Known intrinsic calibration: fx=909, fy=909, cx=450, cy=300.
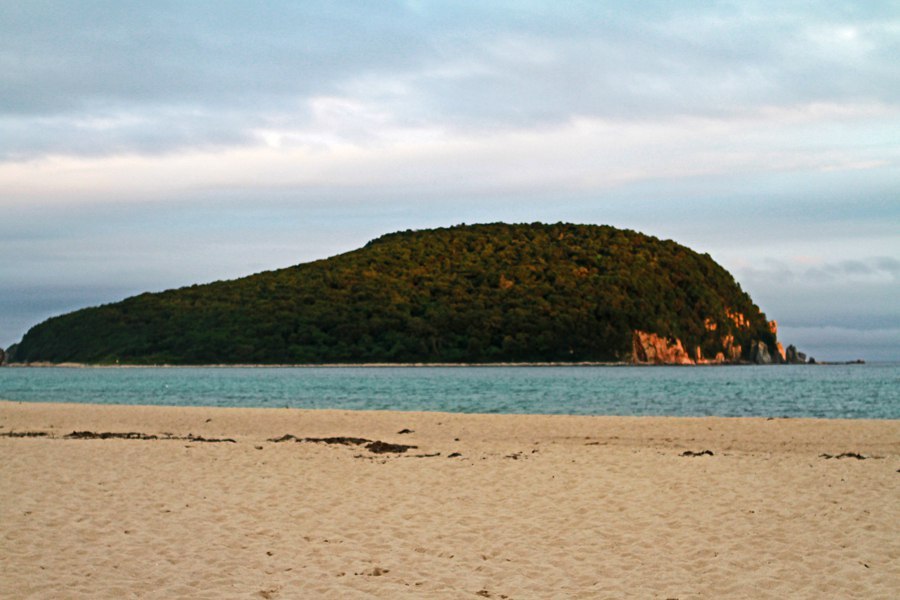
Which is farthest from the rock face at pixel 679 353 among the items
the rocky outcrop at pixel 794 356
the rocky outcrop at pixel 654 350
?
the rocky outcrop at pixel 794 356

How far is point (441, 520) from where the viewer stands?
10930mm

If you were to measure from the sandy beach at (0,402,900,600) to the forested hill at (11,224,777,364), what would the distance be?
357 feet

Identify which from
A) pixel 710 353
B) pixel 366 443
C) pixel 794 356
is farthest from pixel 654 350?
pixel 366 443

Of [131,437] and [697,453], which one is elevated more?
[131,437]

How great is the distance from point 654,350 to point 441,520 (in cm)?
12464

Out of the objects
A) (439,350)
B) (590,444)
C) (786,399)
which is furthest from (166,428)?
(439,350)

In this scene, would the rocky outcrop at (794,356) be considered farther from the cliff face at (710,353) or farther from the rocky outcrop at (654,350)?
the rocky outcrop at (654,350)

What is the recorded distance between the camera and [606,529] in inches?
408

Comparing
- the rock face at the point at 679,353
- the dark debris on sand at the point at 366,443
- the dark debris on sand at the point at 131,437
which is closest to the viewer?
the dark debris on sand at the point at 366,443

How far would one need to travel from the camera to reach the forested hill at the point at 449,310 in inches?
5030

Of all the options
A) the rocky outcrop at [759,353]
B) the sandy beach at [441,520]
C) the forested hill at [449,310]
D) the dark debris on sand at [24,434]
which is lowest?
the sandy beach at [441,520]

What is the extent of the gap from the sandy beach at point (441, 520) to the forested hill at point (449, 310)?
109 m

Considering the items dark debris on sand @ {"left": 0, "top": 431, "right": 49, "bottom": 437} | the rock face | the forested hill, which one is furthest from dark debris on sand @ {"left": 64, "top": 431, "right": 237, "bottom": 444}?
the rock face

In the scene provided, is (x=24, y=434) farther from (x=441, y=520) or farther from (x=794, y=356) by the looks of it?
(x=794, y=356)
